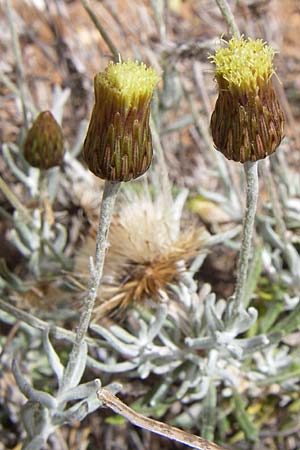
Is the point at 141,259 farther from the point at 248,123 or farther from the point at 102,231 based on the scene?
the point at 248,123

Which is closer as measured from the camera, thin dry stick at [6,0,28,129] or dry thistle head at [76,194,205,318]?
dry thistle head at [76,194,205,318]

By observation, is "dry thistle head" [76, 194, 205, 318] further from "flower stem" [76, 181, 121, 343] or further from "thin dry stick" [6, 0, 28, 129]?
"thin dry stick" [6, 0, 28, 129]

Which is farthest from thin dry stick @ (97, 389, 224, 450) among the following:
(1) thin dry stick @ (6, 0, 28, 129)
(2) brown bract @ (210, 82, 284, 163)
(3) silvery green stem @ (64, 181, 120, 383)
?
(1) thin dry stick @ (6, 0, 28, 129)

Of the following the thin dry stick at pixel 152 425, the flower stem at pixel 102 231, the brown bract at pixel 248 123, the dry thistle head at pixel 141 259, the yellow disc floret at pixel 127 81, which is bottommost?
the thin dry stick at pixel 152 425

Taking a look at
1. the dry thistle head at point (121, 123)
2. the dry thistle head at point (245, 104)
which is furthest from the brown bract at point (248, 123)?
the dry thistle head at point (121, 123)

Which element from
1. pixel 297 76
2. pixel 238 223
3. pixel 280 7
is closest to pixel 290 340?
pixel 238 223

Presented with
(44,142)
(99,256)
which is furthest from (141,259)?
(99,256)

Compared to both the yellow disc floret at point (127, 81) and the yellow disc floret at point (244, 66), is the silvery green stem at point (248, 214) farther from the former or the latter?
the yellow disc floret at point (127, 81)
